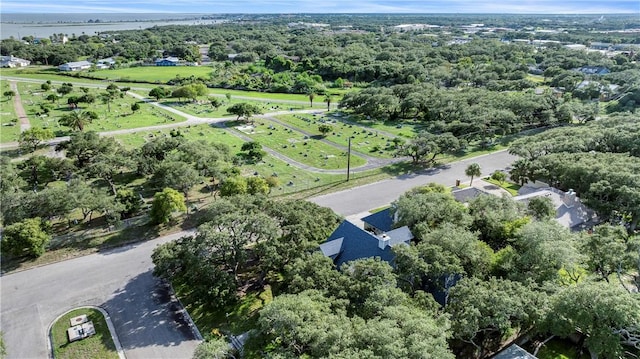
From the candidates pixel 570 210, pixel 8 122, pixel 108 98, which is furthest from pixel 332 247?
pixel 108 98

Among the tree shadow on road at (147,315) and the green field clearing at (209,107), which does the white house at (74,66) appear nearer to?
the green field clearing at (209,107)

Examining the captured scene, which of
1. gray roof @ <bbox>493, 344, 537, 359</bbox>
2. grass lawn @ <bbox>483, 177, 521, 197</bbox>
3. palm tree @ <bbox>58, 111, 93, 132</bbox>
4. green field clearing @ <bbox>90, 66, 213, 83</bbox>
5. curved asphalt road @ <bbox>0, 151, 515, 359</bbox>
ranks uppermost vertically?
gray roof @ <bbox>493, 344, 537, 359</bbox>

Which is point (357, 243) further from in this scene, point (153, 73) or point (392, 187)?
point (153, 73)

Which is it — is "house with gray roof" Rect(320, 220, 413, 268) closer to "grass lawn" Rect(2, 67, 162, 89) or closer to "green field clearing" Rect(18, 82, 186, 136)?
"green field clearing" Rect(18, 82, 186, 136)

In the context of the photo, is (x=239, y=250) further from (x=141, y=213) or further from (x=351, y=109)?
(x=351, y=109)

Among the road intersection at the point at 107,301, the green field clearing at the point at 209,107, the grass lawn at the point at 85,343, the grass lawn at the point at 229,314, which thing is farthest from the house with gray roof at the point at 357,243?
the green field clearing at the point at 209,107

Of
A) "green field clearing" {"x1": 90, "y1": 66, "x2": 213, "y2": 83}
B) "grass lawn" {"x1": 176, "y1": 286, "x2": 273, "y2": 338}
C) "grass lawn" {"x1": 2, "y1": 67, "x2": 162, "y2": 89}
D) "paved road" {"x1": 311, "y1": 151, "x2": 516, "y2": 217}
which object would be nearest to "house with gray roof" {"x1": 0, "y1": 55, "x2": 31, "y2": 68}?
"grass lawn" {"x1": 2, "y1": 67, "x2": 162, "y2": 89}

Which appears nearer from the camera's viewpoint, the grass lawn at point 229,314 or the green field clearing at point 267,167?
the grass lawn at point 229,314
